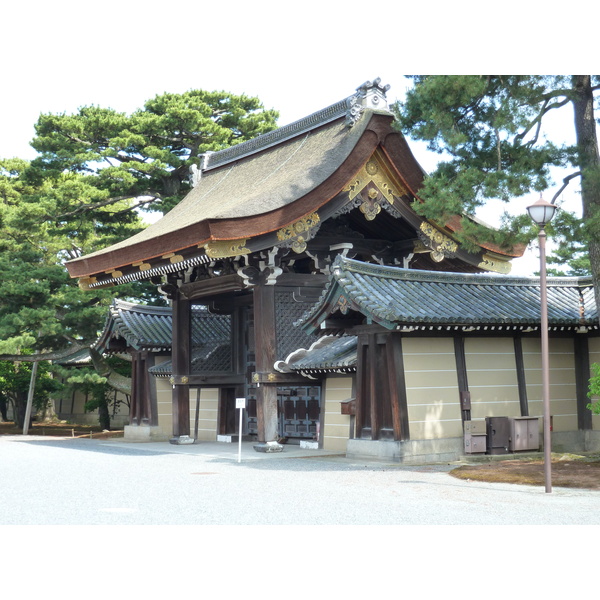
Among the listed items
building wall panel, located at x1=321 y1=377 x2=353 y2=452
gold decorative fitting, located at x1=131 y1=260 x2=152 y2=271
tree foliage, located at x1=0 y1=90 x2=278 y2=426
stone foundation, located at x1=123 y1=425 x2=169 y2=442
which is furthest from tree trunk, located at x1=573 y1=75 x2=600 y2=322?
tree foliage, located at x1=0 y1=90 x2=278 y2=426

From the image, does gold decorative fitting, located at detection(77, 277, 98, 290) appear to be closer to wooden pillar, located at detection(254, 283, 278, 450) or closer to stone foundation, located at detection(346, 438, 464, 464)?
wooden pillar, located at detection(254, 283, 278, 450)

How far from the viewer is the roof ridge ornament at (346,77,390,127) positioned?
18.7 meters

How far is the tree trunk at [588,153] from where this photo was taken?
44.4 feet

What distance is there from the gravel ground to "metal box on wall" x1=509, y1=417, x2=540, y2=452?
6.62ft

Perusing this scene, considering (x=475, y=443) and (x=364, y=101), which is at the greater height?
(x=364, y=101)

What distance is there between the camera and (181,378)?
20.8 meters

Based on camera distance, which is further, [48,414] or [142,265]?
[48,414]

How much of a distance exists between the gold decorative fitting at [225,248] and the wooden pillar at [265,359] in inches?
53.2

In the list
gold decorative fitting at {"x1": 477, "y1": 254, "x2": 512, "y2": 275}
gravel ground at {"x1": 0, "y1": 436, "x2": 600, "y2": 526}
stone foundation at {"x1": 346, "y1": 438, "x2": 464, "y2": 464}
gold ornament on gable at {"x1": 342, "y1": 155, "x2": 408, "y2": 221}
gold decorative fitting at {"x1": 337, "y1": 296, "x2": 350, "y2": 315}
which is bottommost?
gravel ground at {"x1": 0, "y1": 436, "x2": 600, "y2": 526}

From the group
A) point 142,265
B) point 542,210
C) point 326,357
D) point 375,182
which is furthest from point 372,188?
point 542,210

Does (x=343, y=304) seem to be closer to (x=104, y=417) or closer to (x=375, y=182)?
(x=375, y=182)

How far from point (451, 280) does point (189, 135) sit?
52.5 feet

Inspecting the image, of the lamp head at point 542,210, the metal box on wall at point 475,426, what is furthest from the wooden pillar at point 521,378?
the lamp head at point 542,210

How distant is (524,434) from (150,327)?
12.0m
